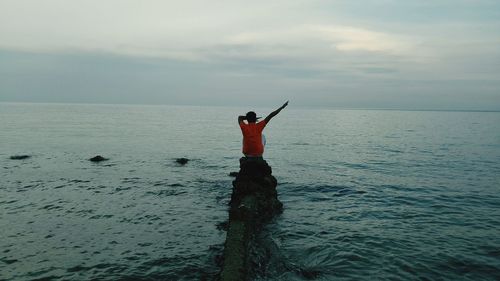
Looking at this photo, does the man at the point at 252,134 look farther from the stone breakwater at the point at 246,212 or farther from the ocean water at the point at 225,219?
the ocean water at the point at 225,219

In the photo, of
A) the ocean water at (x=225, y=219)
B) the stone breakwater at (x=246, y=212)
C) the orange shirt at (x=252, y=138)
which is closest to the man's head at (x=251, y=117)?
the orange shirt at (x=252, y=138)

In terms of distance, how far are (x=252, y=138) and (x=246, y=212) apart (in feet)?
13.3

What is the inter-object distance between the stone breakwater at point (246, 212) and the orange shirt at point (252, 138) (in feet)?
1.28

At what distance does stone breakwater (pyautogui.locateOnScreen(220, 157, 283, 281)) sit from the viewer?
8.87 meters

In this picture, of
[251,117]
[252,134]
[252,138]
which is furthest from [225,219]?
[251,117]

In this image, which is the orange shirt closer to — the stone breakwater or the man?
the man

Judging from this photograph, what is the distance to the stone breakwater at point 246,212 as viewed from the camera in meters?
8.87

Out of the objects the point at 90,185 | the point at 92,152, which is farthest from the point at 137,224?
the point at 92,152

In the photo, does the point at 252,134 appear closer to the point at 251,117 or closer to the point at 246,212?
the point at 251,117

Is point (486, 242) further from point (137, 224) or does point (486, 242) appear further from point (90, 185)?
point (90, 185)

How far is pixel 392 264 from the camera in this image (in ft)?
35.3

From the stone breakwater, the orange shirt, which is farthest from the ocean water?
the orange shirt

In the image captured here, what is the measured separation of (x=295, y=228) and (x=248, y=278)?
4985 millimetres

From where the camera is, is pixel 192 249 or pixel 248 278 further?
pixel 192 249
